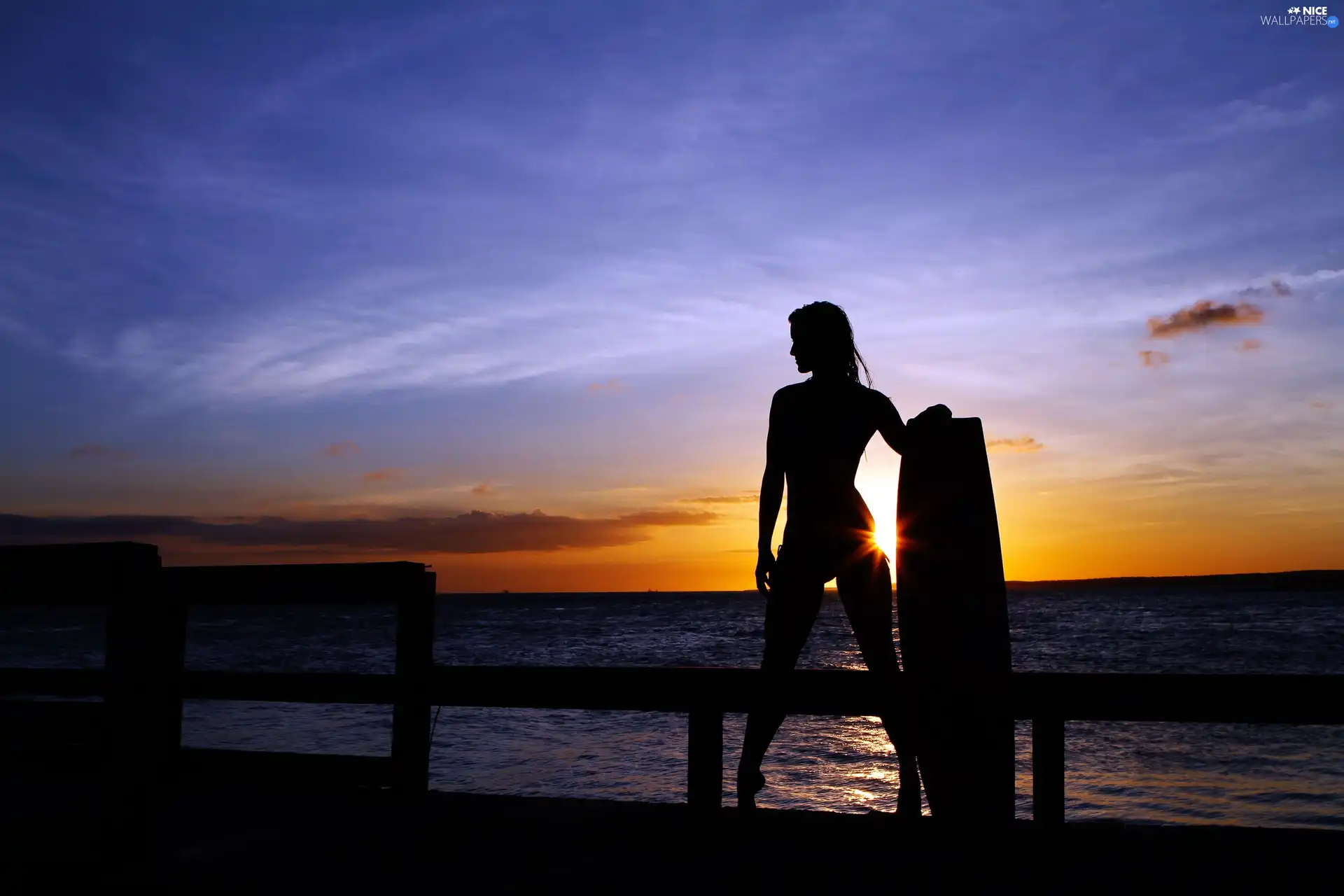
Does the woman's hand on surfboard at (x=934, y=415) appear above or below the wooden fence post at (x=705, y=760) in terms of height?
above

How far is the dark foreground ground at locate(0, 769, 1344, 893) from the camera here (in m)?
3.00

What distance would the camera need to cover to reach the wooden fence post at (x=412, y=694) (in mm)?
4223

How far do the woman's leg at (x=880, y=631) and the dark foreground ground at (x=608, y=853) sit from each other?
0.54 ft

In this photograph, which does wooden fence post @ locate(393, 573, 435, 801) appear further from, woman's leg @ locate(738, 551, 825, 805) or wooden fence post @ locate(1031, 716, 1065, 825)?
wooden fence post @ locate(1031, 716, 1065, 825)

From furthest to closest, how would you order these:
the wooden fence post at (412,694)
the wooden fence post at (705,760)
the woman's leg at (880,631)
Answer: the wooden fence post at (412,694), the wooden fence post at (705,760), the woman's leg at (880,631)

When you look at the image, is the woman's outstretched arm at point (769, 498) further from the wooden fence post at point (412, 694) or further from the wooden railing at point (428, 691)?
the wooden fence post at point (412, 694)

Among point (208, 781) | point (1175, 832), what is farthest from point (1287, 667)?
point (208, 781)

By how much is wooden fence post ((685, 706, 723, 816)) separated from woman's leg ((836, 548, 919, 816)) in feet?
2.25

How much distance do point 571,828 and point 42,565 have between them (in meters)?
2.14

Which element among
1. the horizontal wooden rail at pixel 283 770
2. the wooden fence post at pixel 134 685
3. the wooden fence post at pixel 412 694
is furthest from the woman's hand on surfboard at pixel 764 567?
the wooden fence post at pixel 134 685

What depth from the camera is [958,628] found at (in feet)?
11.0

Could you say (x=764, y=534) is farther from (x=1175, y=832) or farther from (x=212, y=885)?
(x=212, y=885)

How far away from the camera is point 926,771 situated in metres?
3.47

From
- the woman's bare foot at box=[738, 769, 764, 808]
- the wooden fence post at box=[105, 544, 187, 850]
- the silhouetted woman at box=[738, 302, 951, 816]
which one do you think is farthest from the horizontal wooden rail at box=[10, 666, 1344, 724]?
the wooden fence post at box=[105, 544, 187, 850]
